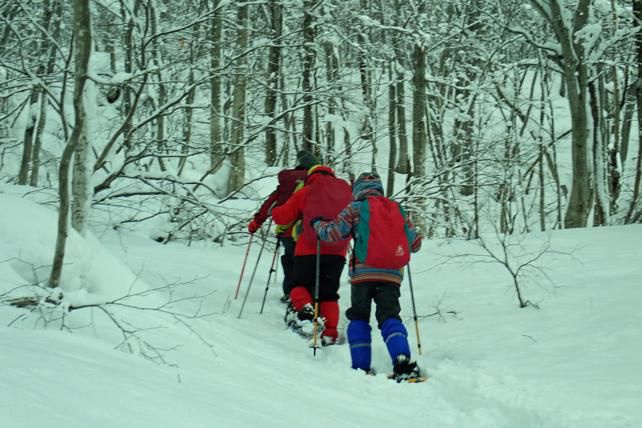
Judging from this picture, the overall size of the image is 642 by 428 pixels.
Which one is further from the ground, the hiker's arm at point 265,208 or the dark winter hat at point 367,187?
the dark winter hat at point 367,187

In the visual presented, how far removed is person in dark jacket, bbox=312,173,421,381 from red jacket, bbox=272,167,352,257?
1.06 metres

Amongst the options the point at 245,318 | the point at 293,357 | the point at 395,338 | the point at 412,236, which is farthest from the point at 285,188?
the point at 395,338

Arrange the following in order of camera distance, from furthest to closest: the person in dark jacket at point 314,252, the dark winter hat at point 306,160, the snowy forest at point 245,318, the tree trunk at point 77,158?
the dark winter hat at point 306,160 → the person in dark jacket at point 314,252 → the tree trunk at point 77,158 → the snowy forest at point 245,318

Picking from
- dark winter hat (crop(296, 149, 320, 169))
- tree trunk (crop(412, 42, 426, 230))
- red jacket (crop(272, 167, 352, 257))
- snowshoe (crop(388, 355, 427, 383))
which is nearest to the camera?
snowshoe (crop(388, 355, 427, 383))

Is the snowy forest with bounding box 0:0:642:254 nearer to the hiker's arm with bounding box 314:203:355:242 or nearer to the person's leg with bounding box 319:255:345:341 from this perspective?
the person's leg with bounding box 319:255:345:341

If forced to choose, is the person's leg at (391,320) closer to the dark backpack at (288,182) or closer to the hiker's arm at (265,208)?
the dark backpack at (288,182)

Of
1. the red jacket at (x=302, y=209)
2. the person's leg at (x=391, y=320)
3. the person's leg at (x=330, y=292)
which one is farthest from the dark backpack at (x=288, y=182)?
the person's leg at (x=391, y=320)

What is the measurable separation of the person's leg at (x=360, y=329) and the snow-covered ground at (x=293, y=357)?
0.16m

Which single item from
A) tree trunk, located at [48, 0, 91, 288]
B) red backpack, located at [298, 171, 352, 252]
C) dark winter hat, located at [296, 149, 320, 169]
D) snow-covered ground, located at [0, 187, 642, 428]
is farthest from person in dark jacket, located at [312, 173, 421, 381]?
tree trunk, located at [48, 0, 91, 288]

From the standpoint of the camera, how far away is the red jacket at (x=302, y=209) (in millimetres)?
6930

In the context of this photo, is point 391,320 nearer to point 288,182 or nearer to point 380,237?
point 380,237

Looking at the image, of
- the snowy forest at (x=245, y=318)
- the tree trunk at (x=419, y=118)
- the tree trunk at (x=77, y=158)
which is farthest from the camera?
the tree trunk at (x=419, y=118)

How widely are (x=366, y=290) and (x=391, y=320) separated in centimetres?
A: 35

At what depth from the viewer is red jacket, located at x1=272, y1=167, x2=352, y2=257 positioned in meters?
6.93
